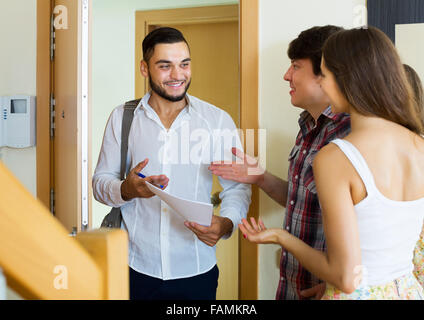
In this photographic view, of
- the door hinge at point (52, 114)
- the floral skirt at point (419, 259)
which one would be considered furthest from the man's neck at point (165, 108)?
the floral skirt at point (419, 259)

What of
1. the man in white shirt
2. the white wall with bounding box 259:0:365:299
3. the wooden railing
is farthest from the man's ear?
the wooden railing

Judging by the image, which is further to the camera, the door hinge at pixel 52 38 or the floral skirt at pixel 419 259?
the door hinge at pixel 52 38

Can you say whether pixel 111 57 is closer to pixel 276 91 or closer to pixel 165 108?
pixel 165 108

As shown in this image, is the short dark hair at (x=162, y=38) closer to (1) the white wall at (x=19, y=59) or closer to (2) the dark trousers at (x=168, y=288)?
(1) the white wall at (x=19, y=59)

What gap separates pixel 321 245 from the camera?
1.16 meters

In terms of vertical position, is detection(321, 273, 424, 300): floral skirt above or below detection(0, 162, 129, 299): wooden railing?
below

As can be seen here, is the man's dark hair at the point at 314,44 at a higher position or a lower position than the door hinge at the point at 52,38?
lower

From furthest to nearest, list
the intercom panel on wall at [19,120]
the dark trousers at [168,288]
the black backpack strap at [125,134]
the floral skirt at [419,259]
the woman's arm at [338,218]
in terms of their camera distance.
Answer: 1. the intercom panel on wall at [19,120]
2. the black backpack strap at [125,134]
3. the dark trousers at [168,288]
4. the floral skirt at [419,259]
5. the woman's arm at [338,218]

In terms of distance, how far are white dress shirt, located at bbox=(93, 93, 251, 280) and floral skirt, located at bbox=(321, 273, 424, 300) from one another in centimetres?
59

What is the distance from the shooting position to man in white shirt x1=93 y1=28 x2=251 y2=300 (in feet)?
4.62

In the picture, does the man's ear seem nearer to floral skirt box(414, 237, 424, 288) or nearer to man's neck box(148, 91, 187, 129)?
man's neck box(148, 91, 187, 129)

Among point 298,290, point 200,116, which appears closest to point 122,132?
point 200,116

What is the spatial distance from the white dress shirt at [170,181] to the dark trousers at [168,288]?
0.07ft

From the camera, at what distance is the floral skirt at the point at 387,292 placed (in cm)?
84
